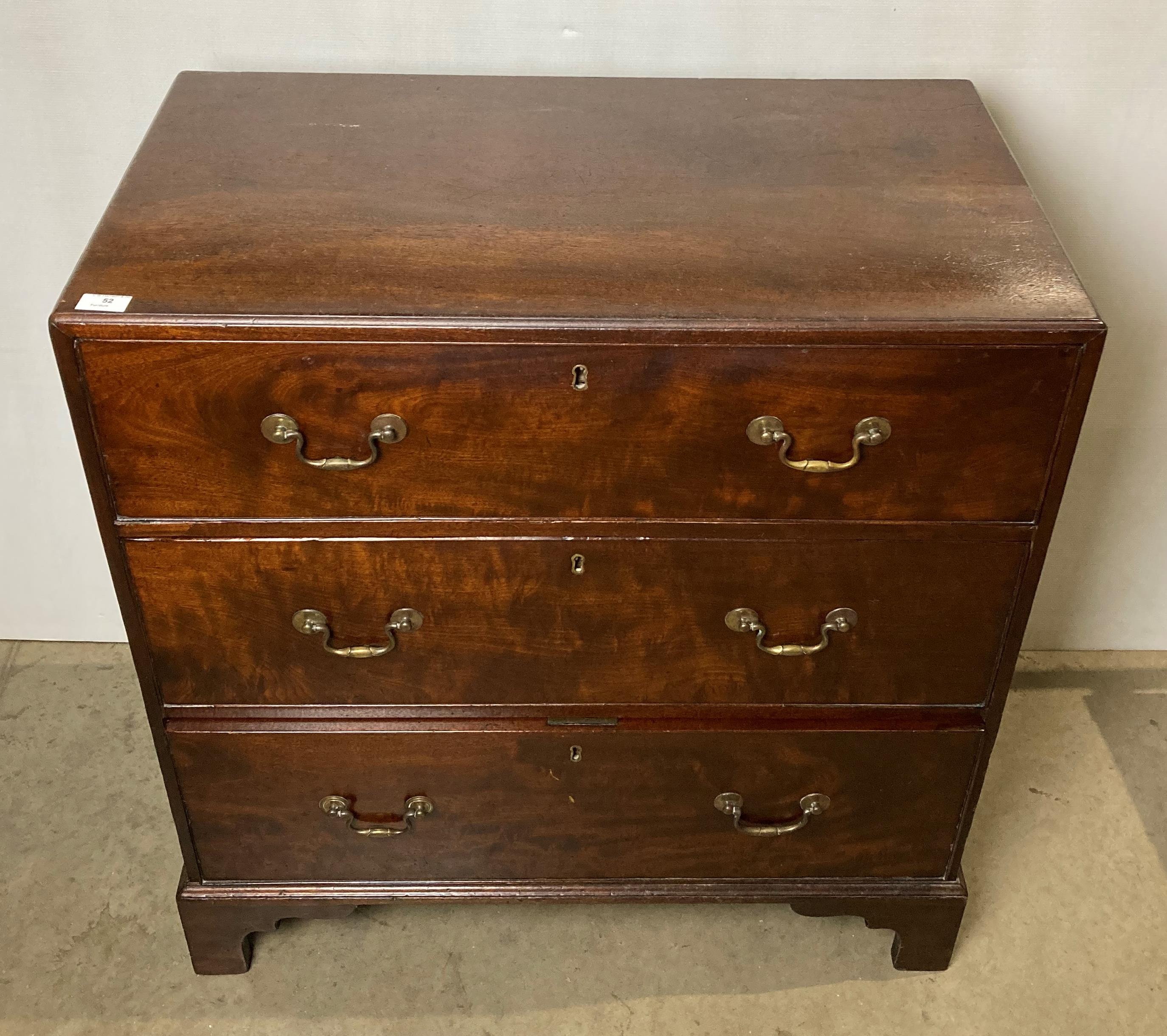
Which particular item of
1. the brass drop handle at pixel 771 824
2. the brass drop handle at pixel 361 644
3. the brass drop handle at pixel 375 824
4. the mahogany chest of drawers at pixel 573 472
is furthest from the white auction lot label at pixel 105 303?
the brass drop handle at pixel 771 824

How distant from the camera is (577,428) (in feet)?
3.70

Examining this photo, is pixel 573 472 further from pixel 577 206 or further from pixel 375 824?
pixel 375 824

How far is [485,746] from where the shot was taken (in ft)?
4.52

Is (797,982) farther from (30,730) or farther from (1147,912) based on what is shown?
(30,730)

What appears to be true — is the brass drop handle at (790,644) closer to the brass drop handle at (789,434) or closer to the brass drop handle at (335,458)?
the brass drop handle at (789,434)

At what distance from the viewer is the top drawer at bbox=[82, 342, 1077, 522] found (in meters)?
1.08

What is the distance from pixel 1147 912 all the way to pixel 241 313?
138cm

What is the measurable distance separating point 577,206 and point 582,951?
37.0 inches

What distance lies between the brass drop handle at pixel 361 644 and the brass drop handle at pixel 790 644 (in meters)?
0.31

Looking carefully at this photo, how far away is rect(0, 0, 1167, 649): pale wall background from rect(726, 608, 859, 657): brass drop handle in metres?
0.65

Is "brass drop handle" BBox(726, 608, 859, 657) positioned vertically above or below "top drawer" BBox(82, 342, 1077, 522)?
below

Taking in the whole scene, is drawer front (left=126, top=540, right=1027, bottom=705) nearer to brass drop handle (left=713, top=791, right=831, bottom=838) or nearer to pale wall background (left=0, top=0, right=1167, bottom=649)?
brass drop handle (left=713, top=791, right=831, bottom=838)

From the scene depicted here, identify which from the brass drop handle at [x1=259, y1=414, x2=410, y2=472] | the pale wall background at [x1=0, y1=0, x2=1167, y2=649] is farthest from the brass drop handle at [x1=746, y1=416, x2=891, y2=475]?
the pale wall background at [x1=0, y1=0, x2=1167, y2=649]

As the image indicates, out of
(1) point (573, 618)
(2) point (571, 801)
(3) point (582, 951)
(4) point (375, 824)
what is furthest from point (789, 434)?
(3) point (582, 951)
